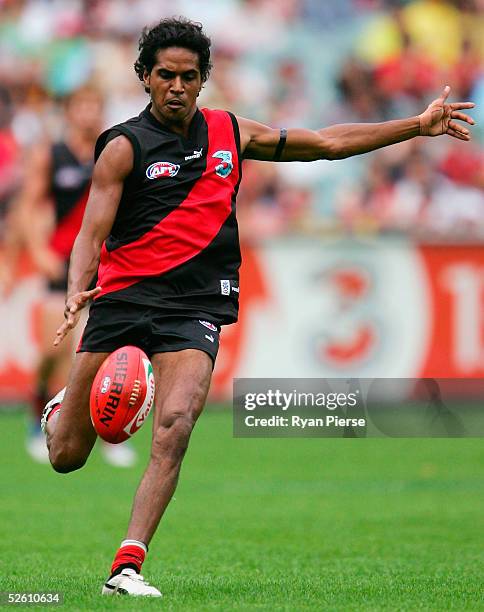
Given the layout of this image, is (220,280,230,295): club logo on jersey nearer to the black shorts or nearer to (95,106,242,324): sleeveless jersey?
(95,106,242,324): sleeveless jersey

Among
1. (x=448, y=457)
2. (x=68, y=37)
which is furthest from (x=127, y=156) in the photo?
(x=68, y=37)

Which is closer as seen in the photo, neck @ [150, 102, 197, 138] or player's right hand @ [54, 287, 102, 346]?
player's right hand @ [54, 287, 102, 346]

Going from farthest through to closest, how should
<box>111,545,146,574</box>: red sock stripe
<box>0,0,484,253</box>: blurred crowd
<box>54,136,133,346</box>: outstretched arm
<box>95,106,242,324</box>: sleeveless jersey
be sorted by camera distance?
<box>0,0,484,253</box>: blurred crowd < <box>95,106,242,324</box>: sleeveless jersey < <box>54,136,133,346</box>: outstretched arm < <box>111,545,146,574</box>: red sock stripe

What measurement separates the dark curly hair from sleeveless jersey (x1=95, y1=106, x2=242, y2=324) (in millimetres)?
265

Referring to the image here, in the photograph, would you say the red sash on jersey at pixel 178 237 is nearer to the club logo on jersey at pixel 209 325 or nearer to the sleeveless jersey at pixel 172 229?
the sleeveless jersey at pixel 172 229

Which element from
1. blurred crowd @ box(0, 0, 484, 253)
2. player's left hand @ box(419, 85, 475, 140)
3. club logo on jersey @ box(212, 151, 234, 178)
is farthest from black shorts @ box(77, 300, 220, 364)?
blurred crowd @ box(0, 0, 484, 253)

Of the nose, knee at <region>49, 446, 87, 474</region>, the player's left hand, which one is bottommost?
knee at <region>49, 446, 87, 474</region>

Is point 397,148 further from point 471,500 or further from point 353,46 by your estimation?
point 471,500

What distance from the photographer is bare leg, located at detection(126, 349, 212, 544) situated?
5.91 m

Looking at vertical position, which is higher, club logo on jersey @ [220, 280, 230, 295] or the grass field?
club logo on jersey @ [220, 280, 230, 295]

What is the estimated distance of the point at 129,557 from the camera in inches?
227

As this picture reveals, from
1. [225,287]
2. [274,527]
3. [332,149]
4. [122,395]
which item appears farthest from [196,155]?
[274,527]

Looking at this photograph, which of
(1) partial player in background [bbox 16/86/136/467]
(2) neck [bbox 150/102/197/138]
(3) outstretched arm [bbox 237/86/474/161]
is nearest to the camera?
(2) neck [bbox 150/102/197/138]

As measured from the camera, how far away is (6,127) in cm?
1830
